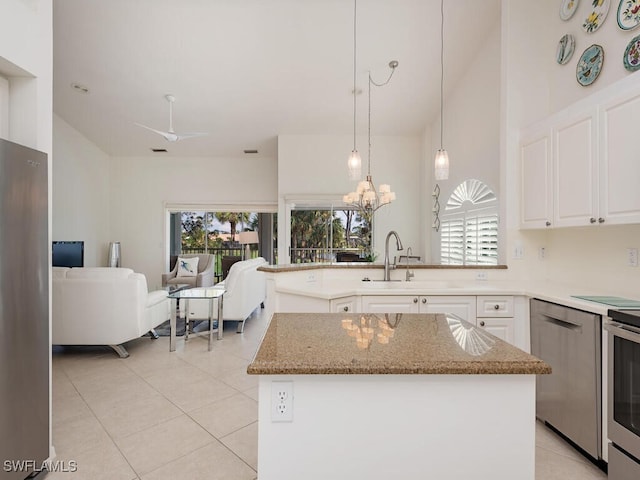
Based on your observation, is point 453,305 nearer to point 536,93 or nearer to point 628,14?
point 536,93

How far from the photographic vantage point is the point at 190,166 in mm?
6945

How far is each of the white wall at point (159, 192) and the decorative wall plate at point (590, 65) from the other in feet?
17.7

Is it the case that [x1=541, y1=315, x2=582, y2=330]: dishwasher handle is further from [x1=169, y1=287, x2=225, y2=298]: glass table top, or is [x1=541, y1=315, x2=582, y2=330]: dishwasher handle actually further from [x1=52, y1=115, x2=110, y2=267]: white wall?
[x1=52, y1=115, x2=110, y2=267]: white wall

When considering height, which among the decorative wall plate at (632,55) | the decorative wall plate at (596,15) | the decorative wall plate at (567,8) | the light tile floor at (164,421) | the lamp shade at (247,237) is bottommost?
the light tile floor at (164,421)

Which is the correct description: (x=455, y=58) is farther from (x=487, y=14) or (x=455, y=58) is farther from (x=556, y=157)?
(x=556, y=157)

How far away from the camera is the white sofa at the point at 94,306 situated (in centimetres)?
323

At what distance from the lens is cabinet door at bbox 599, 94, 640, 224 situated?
1828 mm

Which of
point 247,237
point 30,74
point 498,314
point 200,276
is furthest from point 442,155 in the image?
point 247,237

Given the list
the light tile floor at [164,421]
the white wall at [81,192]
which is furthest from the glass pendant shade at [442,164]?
the white wall at [81,192]

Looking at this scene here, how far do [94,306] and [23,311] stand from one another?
1985mm

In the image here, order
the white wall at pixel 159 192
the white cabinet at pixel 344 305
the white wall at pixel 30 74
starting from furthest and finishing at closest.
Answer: the white wall at pixel 159 192 < the white cabinet at pixel 344 305 < the white wall at pixel 30 74

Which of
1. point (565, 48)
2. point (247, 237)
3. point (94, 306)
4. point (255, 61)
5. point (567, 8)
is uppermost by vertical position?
point (255, 61)

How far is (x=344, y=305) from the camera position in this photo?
2346mm

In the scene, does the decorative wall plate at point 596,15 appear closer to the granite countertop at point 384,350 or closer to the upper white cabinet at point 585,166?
the upper white cabinet at point 585,166
